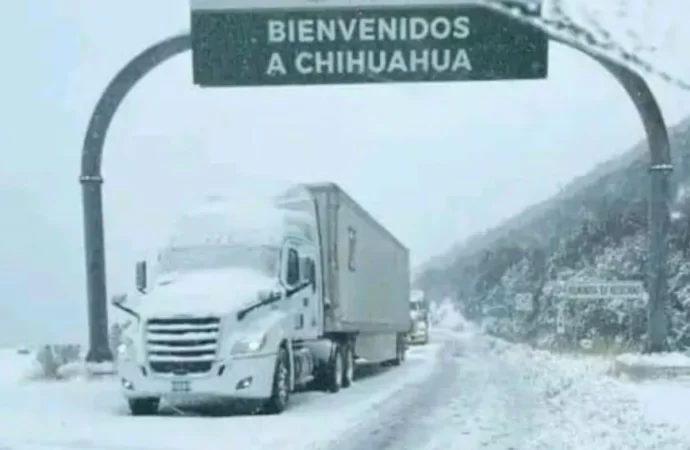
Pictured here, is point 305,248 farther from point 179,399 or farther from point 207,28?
point 207,28

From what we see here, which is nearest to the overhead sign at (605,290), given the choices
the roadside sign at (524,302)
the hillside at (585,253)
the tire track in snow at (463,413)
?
the hillside at (585,253)

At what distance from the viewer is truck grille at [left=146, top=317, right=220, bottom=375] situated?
12.5 metres

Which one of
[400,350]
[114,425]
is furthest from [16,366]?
[400,350]

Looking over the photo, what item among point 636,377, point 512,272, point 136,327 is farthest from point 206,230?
point 636,377

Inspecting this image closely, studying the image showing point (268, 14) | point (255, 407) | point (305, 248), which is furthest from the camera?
point (305, 248)

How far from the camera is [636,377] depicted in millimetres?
9281

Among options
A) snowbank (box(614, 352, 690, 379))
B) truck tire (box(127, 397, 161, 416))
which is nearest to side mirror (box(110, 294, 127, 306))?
truck tire (box(127, 397, 161, 416))

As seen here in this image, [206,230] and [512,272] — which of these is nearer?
[512,272]

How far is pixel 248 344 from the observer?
42.0ft

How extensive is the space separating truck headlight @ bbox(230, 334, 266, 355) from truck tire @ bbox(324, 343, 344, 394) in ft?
10.2

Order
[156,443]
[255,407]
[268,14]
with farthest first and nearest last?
[255,407], [156,443], [268,14]

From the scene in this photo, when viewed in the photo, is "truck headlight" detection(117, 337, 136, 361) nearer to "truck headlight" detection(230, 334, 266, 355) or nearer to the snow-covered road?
the snow-covered road

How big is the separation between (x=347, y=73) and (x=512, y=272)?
2.35 m

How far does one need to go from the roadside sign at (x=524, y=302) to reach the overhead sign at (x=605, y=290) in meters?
0.35
